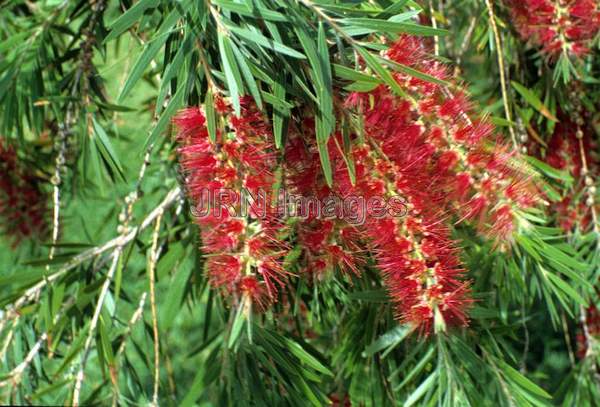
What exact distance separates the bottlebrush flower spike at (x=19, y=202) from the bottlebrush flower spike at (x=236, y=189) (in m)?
0.74

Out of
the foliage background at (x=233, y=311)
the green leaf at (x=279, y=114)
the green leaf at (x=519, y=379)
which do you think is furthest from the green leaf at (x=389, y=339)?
the green leaf at (x=279, y=114)

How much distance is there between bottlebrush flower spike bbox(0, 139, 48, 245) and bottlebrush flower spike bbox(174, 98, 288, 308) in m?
0.74

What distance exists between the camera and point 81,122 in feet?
3.60

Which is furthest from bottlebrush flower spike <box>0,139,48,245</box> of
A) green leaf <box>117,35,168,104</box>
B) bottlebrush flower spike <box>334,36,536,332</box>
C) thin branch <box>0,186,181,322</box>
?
bottlebrush flower spike <box>334,36,536,332</box>

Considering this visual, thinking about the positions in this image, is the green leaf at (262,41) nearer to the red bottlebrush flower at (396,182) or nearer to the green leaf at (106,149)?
the red bottlebrush flower at (396,182)

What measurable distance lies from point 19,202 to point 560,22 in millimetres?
924

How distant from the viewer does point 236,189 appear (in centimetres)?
64

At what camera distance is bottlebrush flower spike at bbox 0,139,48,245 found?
1299mm

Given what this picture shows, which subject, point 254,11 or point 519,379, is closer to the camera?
point 254,11

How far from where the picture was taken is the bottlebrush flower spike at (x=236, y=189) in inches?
25.1

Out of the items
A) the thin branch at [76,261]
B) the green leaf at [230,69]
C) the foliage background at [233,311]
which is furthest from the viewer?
the thin branch at [76,261]

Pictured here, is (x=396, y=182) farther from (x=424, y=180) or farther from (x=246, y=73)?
(x=246, y=73)

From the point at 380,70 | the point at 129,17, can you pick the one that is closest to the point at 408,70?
the point at 380,70

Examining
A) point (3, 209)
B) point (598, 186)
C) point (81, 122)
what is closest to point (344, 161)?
point (81, 122)
